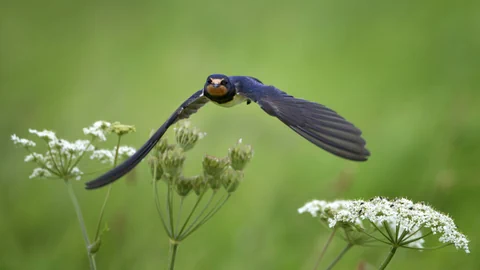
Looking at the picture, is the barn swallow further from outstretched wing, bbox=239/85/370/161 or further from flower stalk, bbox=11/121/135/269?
flower stalk, bbox=11/121/135/269

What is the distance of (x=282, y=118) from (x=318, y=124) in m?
0.20

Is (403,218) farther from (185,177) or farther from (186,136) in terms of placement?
(186,136)

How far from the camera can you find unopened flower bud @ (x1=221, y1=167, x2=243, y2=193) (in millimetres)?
2434

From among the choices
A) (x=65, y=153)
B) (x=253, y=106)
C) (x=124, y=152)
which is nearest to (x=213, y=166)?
(x=124, y=152)

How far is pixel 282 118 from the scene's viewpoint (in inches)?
87.3

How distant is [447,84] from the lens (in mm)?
6148

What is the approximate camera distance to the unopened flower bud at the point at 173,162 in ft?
7.54

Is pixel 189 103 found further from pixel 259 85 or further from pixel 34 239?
pixel 34 239

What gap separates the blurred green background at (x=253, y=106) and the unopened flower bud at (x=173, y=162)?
2.28 feet

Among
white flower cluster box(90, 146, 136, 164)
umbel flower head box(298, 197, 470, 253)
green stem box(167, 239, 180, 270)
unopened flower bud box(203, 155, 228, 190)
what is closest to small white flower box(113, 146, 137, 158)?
white flower cluster box(90, 146, 136, 164)

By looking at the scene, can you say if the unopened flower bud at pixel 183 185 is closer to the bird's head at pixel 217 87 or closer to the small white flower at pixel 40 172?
the bird's head at pixel 217 87

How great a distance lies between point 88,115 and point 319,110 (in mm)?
3889

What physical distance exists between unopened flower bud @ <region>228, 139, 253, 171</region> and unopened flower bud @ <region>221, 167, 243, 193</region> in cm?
7

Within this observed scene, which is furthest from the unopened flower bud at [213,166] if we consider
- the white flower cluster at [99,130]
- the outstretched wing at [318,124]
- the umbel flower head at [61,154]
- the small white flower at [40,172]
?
the small white flower at [40,172]
